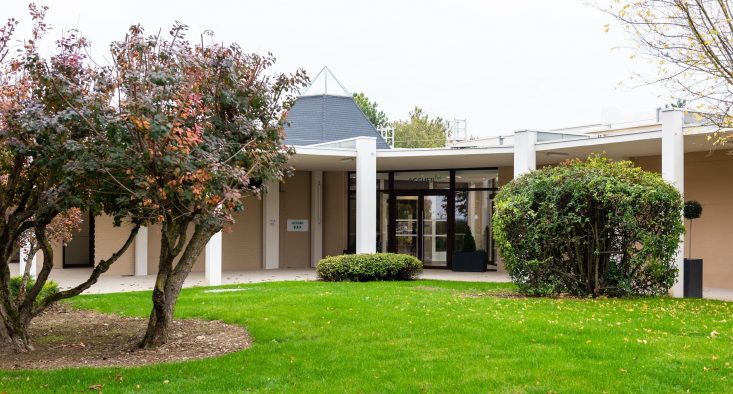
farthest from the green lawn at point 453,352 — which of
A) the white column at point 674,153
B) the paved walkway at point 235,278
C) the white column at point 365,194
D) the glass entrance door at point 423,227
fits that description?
the glass entrance door at point 423,227

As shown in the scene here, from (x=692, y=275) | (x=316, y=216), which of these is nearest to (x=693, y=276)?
(x=692, y=275)

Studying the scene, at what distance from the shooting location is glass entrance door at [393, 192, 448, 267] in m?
20.6

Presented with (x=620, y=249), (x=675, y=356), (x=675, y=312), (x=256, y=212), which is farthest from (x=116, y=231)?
(x=675, y=356)

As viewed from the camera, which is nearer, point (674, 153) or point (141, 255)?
point (674, 153)

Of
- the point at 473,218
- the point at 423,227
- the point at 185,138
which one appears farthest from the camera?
the point at 423,227

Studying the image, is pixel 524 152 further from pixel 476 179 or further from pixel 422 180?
pixel 422 180

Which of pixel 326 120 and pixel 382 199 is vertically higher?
A: pixel 326 120

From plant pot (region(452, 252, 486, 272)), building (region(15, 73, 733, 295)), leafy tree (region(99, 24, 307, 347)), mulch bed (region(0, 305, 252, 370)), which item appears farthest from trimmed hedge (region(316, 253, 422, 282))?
leafy tree (region(99, 24, 307, 347))

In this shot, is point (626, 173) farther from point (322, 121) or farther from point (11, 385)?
point (322, 121)

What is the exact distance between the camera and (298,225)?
2173 cm

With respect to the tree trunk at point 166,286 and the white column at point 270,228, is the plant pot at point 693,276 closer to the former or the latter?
the tree trunk at point 166,286

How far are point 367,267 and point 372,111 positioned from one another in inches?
1804

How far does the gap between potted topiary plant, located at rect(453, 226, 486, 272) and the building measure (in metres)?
0.40

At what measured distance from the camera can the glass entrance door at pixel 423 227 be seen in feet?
67.7
